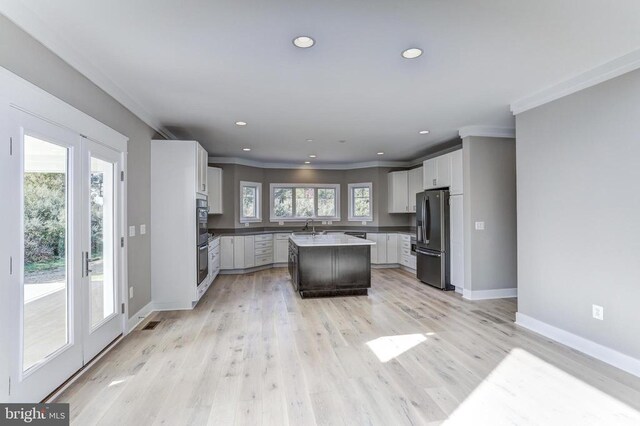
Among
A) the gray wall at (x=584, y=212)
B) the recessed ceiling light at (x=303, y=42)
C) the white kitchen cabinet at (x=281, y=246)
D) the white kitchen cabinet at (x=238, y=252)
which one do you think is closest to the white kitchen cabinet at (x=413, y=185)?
the white kitchen cabinet at (x=281, y=246)

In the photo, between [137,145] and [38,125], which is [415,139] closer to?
[137,145]

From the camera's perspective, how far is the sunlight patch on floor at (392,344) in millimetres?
2867

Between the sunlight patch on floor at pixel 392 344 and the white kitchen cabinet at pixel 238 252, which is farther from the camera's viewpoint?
the white kitchen cabinet at pixel 238 252

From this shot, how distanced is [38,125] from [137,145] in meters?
1.77

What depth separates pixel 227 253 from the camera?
22.0 ft

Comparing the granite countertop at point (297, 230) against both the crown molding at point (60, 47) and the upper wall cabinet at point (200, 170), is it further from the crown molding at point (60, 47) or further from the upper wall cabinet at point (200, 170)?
the crown molding at point (60, 47)

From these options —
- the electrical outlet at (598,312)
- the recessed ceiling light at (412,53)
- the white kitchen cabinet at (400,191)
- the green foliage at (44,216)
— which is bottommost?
the electrical outlet at (598,312)

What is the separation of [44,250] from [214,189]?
4.48 m

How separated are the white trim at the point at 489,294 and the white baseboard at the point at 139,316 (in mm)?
4607

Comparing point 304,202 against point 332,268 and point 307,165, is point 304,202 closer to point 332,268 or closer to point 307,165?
point 307,165

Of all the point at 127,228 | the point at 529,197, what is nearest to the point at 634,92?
the point at 529,197

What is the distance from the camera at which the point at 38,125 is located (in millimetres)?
2078

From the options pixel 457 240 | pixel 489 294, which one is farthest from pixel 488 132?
pixel 489 294

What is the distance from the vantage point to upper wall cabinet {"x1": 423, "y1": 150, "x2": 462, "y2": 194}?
4973mm
